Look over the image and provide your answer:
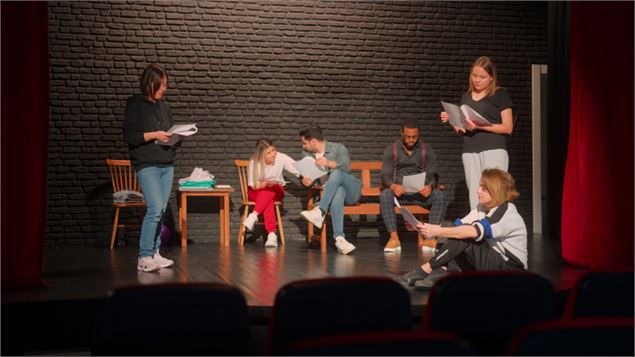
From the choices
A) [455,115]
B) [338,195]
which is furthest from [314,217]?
[455,115]

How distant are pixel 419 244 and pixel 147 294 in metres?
5.07

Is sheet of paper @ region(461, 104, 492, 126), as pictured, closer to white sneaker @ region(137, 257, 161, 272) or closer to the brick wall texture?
white sneaker @ region(137, 257, 161, 272)

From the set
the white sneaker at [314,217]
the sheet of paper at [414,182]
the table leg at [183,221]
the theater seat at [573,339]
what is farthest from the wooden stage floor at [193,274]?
the theater seat at [573,339]

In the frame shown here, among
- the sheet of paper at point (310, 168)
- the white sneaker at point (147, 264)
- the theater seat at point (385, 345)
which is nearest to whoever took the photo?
the theater seat at point (385, 345)

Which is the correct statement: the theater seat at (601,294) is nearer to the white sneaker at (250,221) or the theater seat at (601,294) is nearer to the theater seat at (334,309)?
the theater seat at (334,309)

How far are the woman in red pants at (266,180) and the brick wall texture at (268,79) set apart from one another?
645mm

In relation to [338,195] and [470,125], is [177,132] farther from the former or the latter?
[338,195]

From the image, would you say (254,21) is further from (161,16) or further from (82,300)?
(82,300)

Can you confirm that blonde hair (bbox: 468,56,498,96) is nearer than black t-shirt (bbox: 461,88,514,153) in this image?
Yes

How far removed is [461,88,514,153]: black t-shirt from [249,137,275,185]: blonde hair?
2317mm

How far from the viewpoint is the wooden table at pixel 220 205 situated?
658cm

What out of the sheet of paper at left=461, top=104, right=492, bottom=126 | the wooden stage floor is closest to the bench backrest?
the wooden stage floor

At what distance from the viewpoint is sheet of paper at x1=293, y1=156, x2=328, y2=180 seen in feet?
20.5

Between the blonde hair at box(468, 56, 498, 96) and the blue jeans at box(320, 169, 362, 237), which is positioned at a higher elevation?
the blonde hair at box(468, 56, 498, 96)
